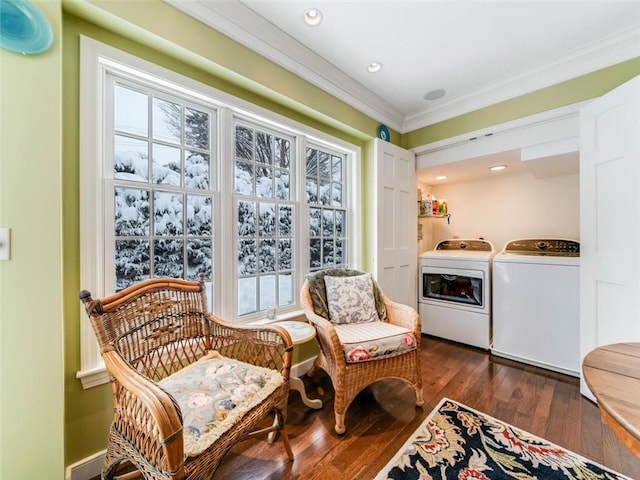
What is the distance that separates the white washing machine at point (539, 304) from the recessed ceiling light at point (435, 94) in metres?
1.73

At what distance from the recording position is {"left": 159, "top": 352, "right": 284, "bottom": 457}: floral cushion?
98cm

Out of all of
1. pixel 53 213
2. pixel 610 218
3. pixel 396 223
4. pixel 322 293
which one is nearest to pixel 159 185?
pixel 53 213

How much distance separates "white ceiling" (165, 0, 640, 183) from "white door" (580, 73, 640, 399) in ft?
1.53

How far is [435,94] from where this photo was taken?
2.64 m

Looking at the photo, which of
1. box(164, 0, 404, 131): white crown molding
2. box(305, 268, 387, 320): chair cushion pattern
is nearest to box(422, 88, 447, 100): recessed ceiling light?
box(164, 0, 404, 131): white crown molding

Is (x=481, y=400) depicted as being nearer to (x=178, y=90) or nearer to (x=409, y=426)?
(x=409, y=426)

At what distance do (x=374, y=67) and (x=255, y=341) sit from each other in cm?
233

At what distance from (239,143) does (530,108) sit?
256cm

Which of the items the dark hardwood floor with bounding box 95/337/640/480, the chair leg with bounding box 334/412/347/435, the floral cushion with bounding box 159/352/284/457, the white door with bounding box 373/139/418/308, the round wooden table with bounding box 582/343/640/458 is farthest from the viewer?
the white door with bounding box 373/139/418/308

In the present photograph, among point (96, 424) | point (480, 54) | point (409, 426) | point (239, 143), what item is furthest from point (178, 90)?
point (409, 426)

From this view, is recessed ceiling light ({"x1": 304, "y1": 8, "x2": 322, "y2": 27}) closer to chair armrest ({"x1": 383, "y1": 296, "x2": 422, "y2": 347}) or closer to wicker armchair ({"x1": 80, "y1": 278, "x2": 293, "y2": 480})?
wicker armchair ({"x1": 80, "y1": 278, "x2": 293, "y2": 480})

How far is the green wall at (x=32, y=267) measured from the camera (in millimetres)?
1000

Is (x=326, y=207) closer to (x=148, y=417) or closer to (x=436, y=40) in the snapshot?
(x=436, y=40)

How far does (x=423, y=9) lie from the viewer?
1629mm
